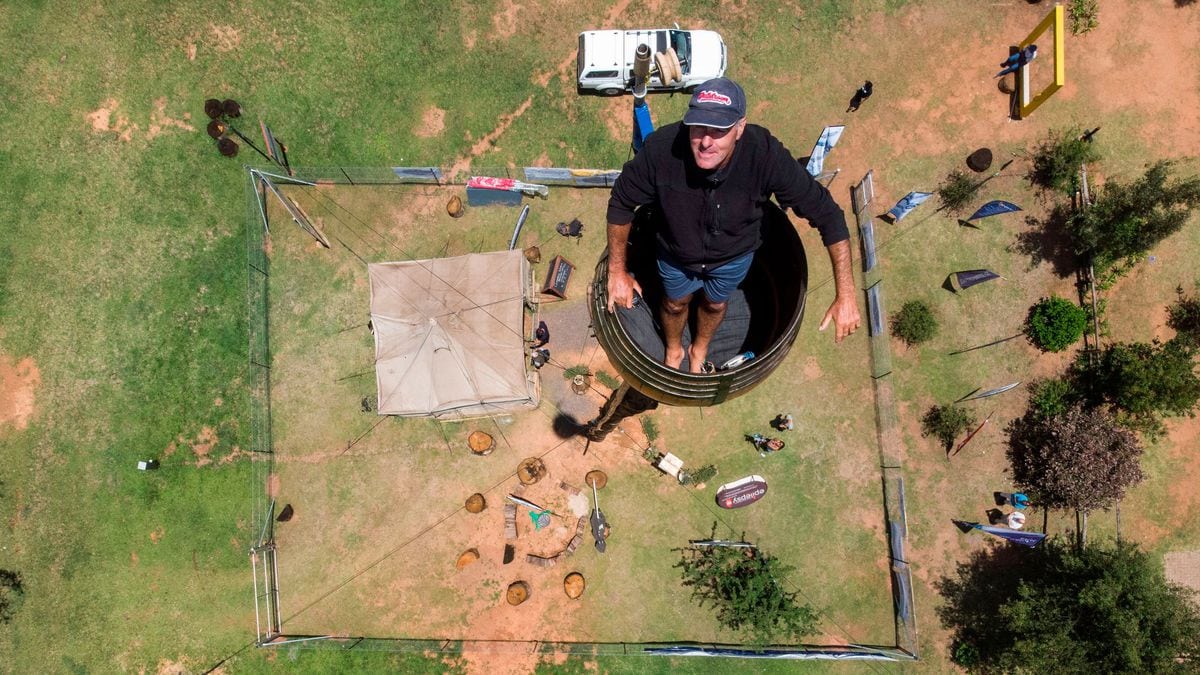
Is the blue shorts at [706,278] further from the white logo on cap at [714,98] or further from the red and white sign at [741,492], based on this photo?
the red and white sign at [741,492]

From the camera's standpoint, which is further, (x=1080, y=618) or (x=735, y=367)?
(x=1080, y=618)

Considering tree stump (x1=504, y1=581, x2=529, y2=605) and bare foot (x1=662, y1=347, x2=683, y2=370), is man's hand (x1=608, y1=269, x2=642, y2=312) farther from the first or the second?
tree stump (x1=504, y1=581, x2=529, y2=605)

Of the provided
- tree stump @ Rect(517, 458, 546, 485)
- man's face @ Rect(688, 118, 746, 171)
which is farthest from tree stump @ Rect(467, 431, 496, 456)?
man's face @ Rect(688, 118, 746, 171)

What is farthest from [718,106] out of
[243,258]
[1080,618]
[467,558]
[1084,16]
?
[1084,16]

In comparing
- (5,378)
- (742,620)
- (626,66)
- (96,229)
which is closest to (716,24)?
(626,66)

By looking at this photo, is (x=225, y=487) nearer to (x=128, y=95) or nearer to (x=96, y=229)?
(x=96, y=229)

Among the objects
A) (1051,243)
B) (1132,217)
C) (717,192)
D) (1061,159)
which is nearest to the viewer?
(717,192)

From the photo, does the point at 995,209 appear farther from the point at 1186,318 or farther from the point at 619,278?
the point at 619,278
